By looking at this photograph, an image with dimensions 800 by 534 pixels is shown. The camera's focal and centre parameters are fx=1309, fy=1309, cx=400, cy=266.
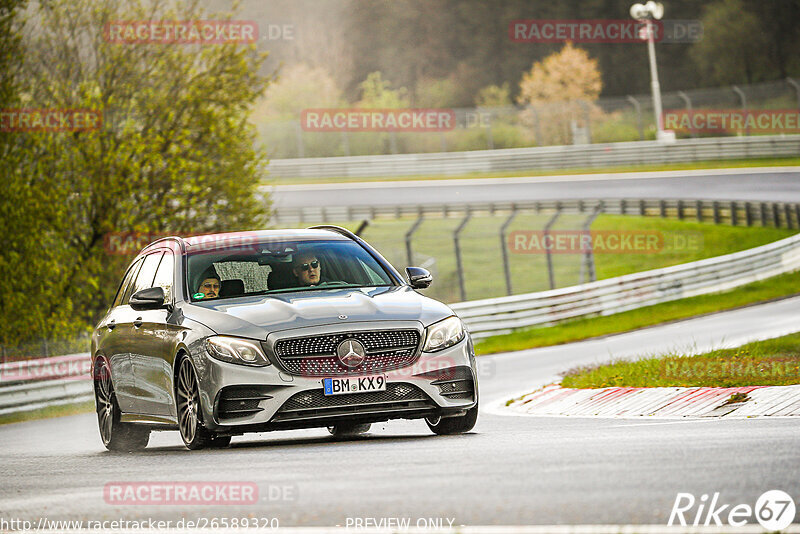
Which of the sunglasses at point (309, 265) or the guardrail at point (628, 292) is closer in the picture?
the sunglasses at point (309, 265)

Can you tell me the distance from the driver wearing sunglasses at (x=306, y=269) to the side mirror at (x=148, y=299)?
3.52 ft

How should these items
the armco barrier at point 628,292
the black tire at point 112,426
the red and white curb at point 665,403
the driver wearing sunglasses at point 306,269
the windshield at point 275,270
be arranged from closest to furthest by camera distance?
the windshield at point 275,270 < the driver wearing sunglasses at point 306,269 < the red and white curb at point 665,403 < the black tire at point 112,426 < the armco barrier at point 628,292

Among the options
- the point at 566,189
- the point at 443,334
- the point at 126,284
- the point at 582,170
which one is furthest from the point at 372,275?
the point at 582,170

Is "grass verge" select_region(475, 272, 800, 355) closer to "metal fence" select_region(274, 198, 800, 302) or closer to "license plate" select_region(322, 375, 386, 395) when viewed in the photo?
"metal fence" select_region(274, 198, 800, 302)

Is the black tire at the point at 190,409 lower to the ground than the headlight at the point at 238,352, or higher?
lower

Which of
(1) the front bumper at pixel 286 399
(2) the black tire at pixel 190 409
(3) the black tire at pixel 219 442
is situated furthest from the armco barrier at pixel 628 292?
(1) the front bumper at pixel 286 399

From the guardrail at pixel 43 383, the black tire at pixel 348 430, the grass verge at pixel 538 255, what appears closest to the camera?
the black tire at pixel 348 430

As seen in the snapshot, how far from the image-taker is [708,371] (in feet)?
43.6

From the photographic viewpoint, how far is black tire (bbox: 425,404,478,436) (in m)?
10.0

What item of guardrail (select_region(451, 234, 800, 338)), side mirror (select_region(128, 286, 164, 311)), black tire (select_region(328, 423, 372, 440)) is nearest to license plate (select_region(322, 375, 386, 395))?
side mirror (select_region(128, 286, 164, 311))

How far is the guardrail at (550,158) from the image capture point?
54.3 meters

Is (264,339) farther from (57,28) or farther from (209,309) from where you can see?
(57,28)

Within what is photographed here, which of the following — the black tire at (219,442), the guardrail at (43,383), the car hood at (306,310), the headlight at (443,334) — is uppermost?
the car hood at (306,310)

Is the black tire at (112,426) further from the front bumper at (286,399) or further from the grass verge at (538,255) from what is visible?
the grass verge at (538,255)
